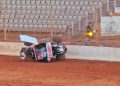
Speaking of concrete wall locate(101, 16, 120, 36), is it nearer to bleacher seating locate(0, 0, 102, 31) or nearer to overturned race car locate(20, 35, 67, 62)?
bleacher seating locate(0, 0, 102, 31)

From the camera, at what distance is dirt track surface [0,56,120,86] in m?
11.9

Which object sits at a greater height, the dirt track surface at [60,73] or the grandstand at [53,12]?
the grandstand at [53,12]

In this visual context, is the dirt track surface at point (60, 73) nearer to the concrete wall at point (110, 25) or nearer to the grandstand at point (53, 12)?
the concrete wall at point (110, 25)

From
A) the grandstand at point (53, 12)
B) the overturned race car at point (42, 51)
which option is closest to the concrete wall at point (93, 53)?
the overturned race car at point (42, 51)

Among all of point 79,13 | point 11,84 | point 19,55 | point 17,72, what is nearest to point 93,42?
point 19,55

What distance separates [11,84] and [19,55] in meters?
8.61

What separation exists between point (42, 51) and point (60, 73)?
144 inches

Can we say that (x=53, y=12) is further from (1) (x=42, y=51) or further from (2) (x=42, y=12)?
→ (1) (x=42, y=51)

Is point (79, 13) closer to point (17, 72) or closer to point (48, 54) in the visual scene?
point (48, 54)

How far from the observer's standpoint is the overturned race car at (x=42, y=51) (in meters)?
17.7

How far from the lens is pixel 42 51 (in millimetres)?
17594

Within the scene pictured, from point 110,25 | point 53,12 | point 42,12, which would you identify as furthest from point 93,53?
point 42,12

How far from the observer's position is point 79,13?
115 feet

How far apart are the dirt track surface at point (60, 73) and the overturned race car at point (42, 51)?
0.44 meters
